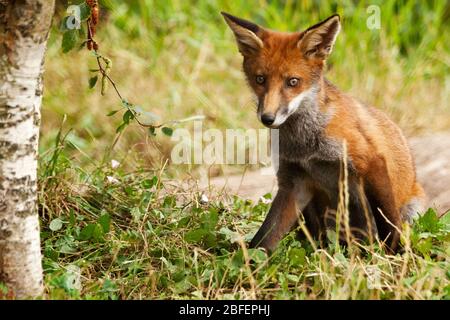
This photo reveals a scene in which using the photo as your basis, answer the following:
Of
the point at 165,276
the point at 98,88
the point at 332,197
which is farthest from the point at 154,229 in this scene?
the point at 98,88

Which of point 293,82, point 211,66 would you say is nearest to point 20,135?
point 293,82

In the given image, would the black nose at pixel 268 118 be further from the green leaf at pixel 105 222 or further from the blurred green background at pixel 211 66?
the blurred green background at pixel 211 66

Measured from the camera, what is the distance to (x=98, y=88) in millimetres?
8406

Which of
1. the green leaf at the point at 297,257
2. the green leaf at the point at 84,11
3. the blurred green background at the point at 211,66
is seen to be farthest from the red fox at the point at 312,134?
the blurred green background at the point at 211,66

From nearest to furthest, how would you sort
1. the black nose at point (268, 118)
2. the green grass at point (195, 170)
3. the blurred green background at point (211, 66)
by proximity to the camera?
the green grass at point (195, 170), the black nose at point (268, 118), the blurred green background at point (211, 66)

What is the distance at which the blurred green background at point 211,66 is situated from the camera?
8227 millimetres

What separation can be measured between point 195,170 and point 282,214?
279 centimetres

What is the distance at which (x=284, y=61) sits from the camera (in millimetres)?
4434

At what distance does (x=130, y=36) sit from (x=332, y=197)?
4.85m

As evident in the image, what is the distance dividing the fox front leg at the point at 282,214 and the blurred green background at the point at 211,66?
10.5 ft

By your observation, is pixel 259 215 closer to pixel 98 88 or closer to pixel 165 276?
pixel 165 276

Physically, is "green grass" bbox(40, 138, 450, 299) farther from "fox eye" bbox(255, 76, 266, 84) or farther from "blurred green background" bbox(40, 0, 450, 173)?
"blurred green background" bbox(40, 0, 450, 173)

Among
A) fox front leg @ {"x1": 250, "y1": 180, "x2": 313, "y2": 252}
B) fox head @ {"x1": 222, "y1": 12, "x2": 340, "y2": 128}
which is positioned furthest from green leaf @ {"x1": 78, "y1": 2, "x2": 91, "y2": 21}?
fox front leg @ {"x1": 250, "y1": 180, "x2": 313, "y2": 252}

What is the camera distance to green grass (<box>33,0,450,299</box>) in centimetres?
403
